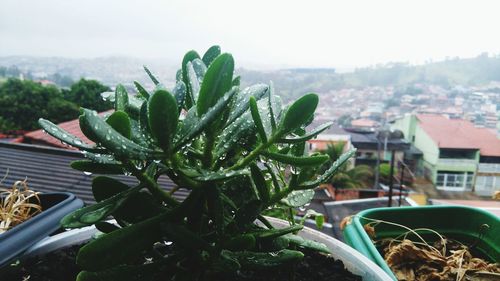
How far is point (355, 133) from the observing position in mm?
5957

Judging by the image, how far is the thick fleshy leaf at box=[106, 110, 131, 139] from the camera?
1.11ft

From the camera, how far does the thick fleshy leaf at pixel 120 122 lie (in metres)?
0.34

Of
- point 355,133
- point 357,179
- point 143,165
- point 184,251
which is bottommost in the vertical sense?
point 357,179

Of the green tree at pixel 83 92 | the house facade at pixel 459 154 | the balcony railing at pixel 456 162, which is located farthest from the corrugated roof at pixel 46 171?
the green tree at pixel 83 92

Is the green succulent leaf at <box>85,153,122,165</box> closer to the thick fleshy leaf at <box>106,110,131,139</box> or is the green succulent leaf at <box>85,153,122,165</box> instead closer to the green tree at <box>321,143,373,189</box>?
the thick fleshy leaf at <box>106,110,131,139</box>

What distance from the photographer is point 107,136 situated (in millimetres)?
317

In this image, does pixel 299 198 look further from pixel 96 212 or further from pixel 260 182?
pixel 96 212

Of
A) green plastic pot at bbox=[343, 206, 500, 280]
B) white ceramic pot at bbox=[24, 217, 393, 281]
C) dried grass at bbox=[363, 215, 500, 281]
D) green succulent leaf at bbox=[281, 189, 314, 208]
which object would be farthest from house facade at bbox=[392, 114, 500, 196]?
green succulent leaf at bbox=[281, 189, 314, 208]

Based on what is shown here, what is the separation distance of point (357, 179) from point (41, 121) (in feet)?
29.0

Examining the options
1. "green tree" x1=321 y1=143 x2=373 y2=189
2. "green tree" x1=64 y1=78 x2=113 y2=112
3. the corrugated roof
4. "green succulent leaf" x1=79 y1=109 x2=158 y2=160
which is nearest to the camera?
"green succulent leaf" x1=79 y1=109 x2=158 y2=160

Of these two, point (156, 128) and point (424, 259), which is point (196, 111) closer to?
point (156, 128)

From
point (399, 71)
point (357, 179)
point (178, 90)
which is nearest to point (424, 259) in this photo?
point (178, 90)

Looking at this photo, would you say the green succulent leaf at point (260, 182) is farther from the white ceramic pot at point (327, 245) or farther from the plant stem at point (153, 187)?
the white ceramic pot at point (327, 245)

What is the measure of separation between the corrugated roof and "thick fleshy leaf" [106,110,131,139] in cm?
93
